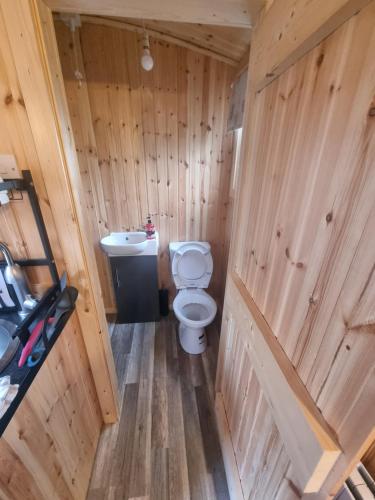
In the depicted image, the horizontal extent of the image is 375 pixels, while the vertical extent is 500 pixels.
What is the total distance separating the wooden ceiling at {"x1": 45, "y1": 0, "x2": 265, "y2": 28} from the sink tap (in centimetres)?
88

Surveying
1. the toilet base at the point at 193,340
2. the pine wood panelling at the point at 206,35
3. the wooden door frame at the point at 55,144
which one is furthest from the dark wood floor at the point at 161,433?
the pine wood panelling at the point at 206,35

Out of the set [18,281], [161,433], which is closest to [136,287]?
[161,433]

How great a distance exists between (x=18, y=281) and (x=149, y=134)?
4.88 ft

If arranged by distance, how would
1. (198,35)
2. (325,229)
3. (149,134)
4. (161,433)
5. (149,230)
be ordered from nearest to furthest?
(325,229) → (161,433) → (198,35) → (149,134) → (149,230)

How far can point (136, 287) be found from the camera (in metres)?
2.05

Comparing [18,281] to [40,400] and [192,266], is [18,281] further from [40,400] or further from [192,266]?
[192,266]

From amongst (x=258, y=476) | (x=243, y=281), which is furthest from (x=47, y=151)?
(x=258, y=476)

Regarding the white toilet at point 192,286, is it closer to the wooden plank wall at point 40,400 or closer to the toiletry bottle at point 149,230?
Result: the toiletry bottle at point 149,230

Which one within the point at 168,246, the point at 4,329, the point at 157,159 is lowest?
the point at 168,246

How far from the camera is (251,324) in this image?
0.84 metres

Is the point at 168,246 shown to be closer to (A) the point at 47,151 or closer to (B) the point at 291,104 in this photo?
(A) the point at 47,151

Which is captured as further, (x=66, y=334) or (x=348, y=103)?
(x=66, y=334)

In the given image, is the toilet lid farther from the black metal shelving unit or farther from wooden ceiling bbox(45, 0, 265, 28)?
wooden ceiling bbox(45, 0, 265, 28)

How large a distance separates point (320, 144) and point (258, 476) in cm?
113
